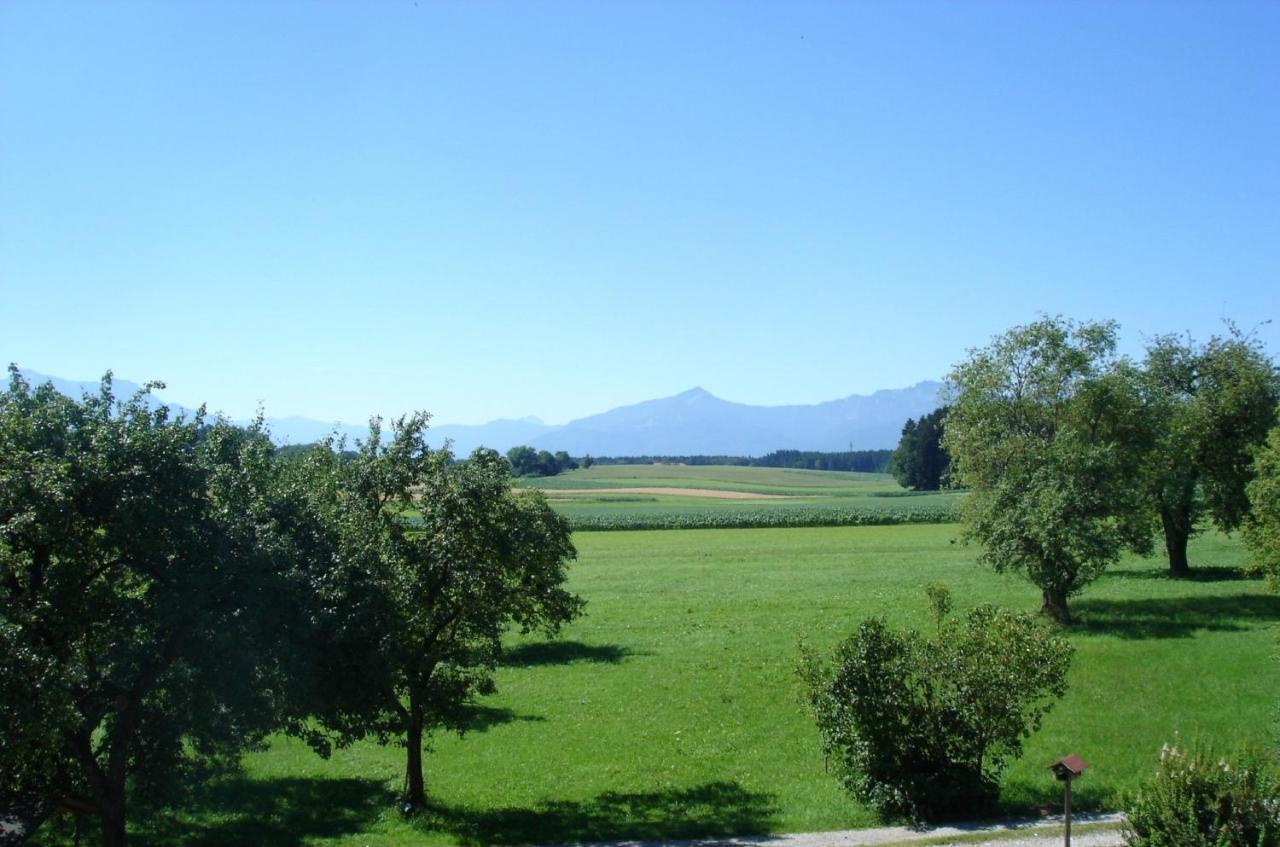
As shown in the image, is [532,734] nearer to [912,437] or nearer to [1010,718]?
[1010,718]

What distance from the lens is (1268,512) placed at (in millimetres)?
32156

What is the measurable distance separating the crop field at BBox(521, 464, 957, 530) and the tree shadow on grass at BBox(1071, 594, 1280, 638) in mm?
7965

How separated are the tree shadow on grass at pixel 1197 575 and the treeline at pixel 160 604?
4588cm

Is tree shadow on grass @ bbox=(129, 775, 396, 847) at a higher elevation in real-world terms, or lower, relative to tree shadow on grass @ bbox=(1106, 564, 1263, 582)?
lower

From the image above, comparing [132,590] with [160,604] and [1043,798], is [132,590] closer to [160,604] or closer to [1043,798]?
[160,604]

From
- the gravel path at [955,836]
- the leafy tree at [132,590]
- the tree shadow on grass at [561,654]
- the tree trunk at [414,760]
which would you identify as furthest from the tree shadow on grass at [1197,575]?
the leafy tree at [132,590]

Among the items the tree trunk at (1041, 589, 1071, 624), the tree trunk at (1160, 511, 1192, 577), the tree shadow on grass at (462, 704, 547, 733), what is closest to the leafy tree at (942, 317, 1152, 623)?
the tree trunk at (1041, 589, 1071, 624)

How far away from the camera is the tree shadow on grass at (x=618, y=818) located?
62.8 ft

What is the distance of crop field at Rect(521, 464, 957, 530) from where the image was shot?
98.4 metres

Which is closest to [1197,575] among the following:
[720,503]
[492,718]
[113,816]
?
[492,718]

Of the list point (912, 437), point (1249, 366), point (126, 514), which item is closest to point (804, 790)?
point (126, 514)

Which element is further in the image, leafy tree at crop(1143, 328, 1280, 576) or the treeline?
leafy tree at crop(1143, 328, 1280, 576)

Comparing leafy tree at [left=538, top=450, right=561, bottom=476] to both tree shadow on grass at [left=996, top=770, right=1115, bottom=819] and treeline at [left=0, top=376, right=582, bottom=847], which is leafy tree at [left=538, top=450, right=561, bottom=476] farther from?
treeline at [left=0, top=376, right=582, bottom=847]

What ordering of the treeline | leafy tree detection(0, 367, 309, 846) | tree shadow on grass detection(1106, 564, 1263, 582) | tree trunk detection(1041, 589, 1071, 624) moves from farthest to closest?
tree shadow on grass detection(1106, 564, 1263, 582)
tree trunk detection(1041, 589, 1071, 624)
leafy tree detection(0, 367, 309, 846)
the treeline
